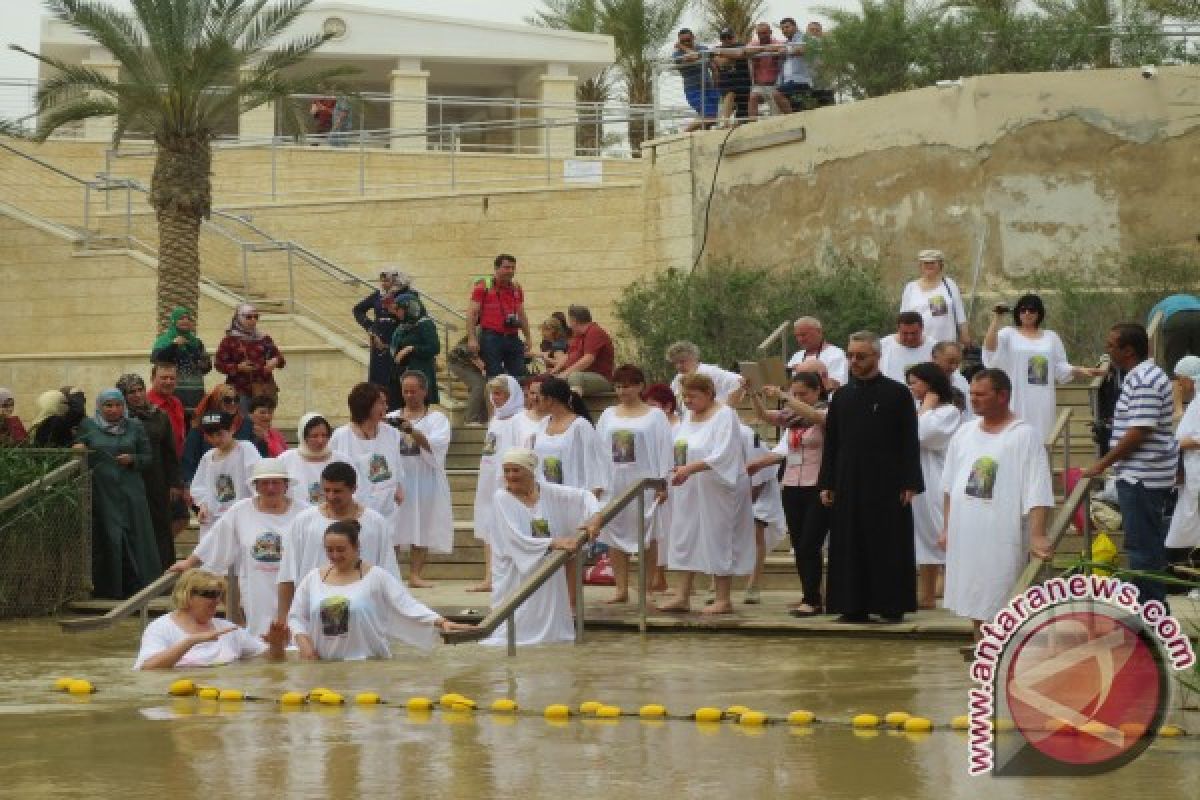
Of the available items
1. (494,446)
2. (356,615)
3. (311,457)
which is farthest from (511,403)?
(356,615)

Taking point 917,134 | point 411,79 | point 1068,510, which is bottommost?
point 1068,510

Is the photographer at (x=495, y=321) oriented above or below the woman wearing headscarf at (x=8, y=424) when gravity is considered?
above

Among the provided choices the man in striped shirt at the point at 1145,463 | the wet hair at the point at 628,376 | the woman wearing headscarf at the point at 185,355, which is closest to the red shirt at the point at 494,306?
the woman wearing headscarf at the point at 185,355

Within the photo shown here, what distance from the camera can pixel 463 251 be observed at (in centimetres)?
3247

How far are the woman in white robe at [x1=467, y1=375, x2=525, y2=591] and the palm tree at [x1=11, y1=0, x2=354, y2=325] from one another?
1034 cm

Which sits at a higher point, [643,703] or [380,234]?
[380,234]

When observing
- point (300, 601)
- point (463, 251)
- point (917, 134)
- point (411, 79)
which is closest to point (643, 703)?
point (300, 601)

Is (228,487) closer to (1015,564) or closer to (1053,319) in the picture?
(1015,564)

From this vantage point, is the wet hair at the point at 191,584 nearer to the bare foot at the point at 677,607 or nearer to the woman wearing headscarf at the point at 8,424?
the bare foot at the point at 677,607

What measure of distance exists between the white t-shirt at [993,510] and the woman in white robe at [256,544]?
393cm

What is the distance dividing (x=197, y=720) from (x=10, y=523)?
21.3 ft

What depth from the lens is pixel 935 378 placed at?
1532cm

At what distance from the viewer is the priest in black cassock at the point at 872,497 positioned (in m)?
14.5

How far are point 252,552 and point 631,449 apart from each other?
2.84m
